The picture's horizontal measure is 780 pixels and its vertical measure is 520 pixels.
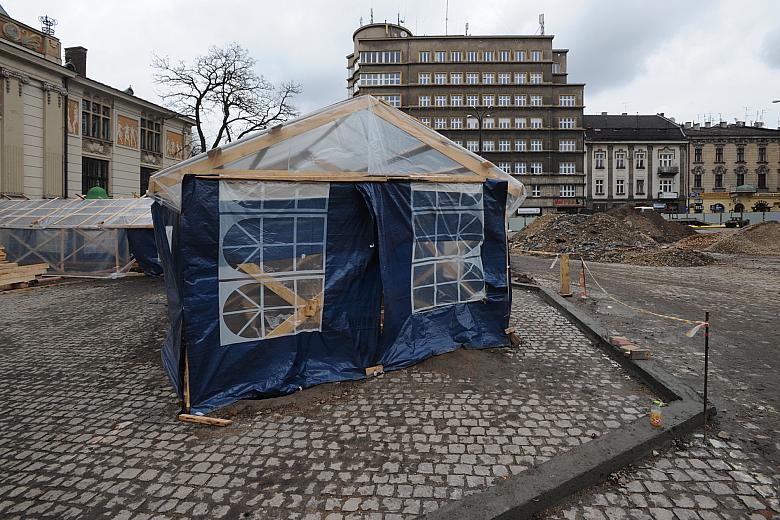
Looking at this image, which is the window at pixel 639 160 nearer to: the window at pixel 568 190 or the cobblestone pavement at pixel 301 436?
the window at pixel 568 190

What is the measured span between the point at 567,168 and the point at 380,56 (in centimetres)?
2885

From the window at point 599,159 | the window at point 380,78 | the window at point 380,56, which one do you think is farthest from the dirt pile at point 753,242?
the window at point 380,56

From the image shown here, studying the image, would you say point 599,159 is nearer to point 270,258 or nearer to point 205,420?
point 270,258

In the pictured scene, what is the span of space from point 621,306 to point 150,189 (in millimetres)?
10362

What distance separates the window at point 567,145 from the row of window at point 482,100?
218 inches

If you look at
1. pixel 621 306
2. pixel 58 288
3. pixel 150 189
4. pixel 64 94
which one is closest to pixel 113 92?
pixel 64 94

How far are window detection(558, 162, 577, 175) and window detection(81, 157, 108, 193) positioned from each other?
50.8m

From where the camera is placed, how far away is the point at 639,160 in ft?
213

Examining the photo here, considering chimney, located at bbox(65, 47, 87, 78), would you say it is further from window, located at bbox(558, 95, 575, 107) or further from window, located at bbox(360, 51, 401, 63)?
window, located at bbox(558, 95, 575, 107)

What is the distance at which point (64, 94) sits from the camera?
87.2ft

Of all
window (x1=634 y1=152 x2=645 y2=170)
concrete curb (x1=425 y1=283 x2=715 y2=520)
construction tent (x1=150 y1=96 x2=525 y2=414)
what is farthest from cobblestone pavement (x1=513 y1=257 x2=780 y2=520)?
window (x1=634 y1=152 x2=645 y2=170)

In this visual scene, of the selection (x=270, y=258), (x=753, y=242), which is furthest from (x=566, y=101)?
(x=270, y=258)

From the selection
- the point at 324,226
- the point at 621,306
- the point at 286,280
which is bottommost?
the point at 621,306

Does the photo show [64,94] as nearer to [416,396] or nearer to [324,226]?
[324,226]
